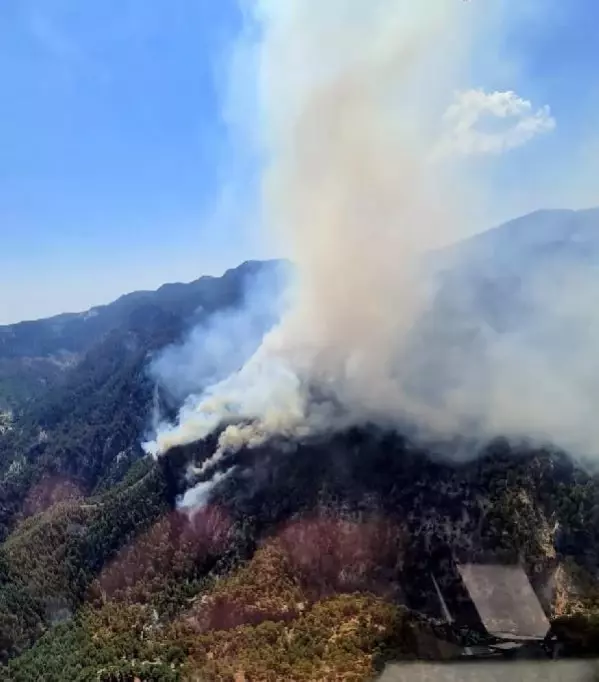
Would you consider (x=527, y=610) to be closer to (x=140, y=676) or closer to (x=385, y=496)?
(x=385, y=496)

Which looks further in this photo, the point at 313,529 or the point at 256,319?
the point at 256,319

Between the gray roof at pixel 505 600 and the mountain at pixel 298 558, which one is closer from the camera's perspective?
the gray roof at pixel 505 600

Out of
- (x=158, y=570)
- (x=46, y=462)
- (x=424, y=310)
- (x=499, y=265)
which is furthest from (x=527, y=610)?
(x=46, y=462)

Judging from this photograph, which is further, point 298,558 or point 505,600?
point 298,558

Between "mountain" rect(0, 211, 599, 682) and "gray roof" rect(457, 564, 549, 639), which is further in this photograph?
"mountain" rect(0, 211, 599, 682)
